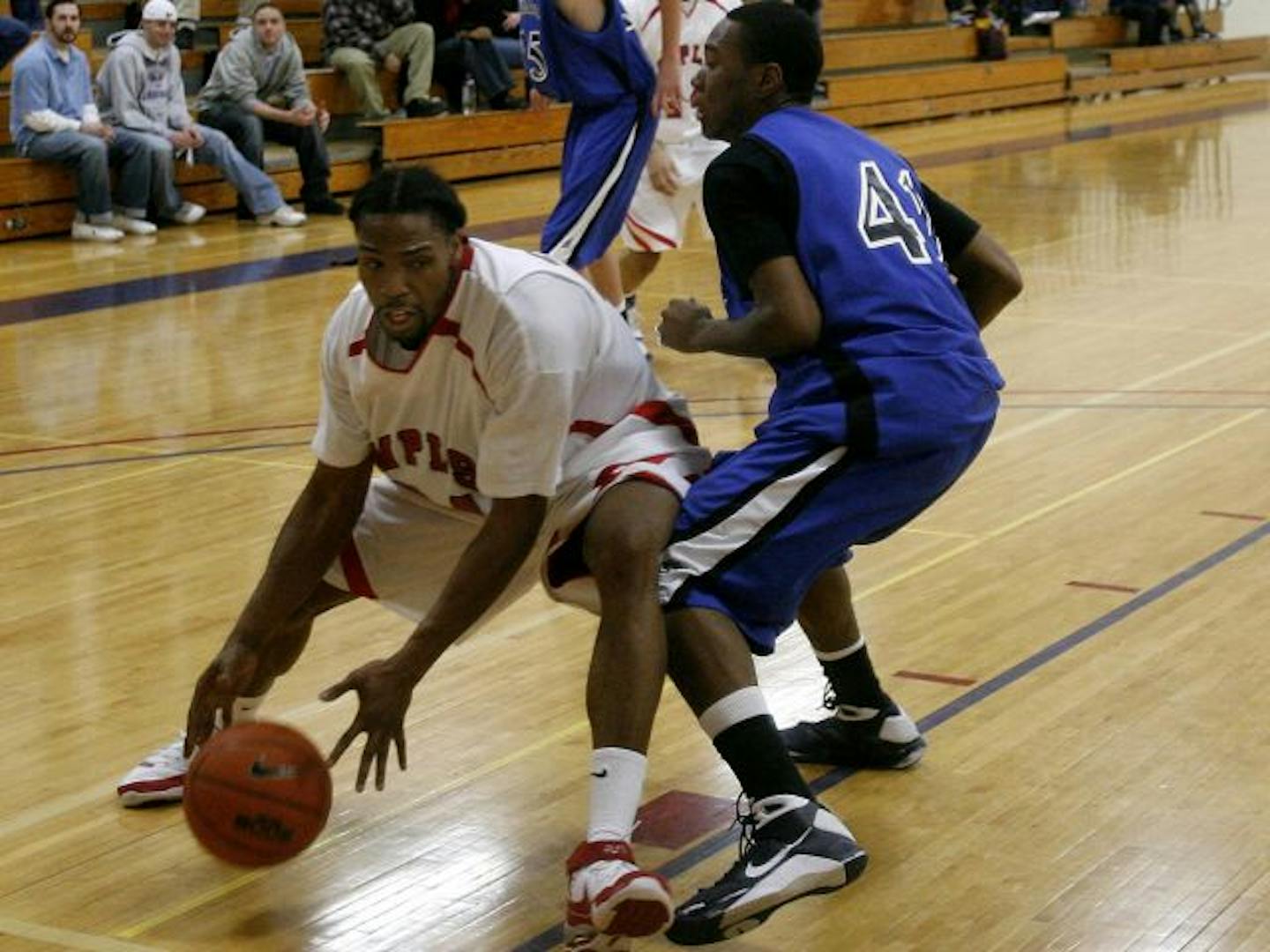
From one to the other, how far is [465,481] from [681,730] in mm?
881

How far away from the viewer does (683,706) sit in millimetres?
4406

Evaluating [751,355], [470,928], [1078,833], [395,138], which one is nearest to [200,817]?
[470,928]

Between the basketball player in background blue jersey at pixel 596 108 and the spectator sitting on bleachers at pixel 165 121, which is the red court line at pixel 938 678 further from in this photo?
the spectator sitting on bleachers at pixel 165 121

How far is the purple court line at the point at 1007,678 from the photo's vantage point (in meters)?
3.54

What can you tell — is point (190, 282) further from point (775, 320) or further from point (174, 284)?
point (775, 320)

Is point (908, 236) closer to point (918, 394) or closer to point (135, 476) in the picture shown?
point (918, 394)

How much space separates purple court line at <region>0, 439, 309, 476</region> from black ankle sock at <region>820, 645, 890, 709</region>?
3.28 metres

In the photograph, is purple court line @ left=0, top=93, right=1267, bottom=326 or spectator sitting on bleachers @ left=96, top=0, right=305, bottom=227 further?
spectator sitting on bleachers @ left=96, top=0, right=305, bottom=227

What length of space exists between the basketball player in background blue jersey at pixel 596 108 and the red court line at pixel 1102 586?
2714 millimetres

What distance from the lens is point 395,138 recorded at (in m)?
14.5

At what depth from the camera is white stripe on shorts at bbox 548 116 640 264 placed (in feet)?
24.4

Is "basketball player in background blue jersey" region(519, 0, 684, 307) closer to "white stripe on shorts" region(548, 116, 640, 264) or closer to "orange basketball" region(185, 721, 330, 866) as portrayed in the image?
"white stripe on shorts" region(548, 116, 640, 264)

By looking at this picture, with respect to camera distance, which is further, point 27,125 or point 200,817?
point 27,125

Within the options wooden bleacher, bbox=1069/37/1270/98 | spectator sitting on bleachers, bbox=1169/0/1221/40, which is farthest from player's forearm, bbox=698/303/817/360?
spectator sitting on bleachers, bbox=1169/0/1221/40
